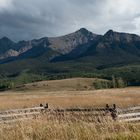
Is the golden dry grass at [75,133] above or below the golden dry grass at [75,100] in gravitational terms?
below

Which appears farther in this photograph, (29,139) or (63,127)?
(63,127)

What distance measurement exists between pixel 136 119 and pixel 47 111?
907 centimetres

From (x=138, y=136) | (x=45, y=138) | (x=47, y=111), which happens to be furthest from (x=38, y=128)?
(x=47, y=111)

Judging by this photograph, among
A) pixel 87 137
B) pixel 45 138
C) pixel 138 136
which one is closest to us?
pixel 138 136

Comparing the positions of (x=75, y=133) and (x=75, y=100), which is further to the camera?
(x=75, y=100)

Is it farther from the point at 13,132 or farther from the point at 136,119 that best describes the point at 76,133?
the point at 136,119

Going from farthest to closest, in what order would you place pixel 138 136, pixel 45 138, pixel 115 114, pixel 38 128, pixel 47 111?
1. pixel 47 111
2. pixel 115 114
3. pixel 38 128
4. pixel 45 138
5. pixel 138 136

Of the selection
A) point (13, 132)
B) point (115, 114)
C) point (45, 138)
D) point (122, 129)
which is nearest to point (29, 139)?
point (45, 138)

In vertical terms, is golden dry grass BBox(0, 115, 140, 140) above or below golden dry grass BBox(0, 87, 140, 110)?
below

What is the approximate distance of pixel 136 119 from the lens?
2178 centimetres

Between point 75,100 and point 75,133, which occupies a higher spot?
point 75,100

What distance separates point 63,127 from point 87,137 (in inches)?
58.2

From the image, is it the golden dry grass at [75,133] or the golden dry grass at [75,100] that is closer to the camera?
the golden dry grass at [75,133]

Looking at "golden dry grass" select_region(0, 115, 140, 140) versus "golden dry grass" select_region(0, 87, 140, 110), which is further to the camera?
"golden dry grass" select_region(0, 87, 140, 110)
